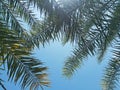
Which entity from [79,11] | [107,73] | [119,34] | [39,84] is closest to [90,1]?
[79,11]

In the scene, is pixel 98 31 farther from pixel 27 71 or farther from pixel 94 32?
pixel 27 71

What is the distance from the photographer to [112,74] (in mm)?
13859

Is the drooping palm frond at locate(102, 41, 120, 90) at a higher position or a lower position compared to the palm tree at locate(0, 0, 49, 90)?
lower

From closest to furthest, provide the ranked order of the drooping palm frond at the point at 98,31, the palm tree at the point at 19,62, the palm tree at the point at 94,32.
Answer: the palm tree at the point at 19,62 < the palm tree at the point at 94,32 < the drooping palm frond at the point at 98,31

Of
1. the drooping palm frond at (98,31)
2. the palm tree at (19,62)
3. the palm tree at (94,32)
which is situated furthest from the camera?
the drooping palm frond at (98,31)

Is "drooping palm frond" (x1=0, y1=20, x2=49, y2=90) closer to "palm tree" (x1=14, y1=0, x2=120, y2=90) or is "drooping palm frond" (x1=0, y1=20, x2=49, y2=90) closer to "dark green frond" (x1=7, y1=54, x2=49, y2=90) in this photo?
"dark green frond" (x1=7, y1=54, x2=49, y2=90)

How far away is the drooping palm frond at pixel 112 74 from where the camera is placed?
13.6 meters

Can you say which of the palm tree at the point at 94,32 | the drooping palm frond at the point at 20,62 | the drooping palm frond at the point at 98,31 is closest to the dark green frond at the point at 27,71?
the drooping palm frond at the point at 20,62

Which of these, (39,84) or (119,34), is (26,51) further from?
(119,34)

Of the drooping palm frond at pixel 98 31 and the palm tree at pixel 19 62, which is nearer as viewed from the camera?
the palm tree at pixel 19 62

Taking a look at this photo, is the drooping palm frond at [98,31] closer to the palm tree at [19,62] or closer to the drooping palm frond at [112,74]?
the drooping palm frond at [112,74]

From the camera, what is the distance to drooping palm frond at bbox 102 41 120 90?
44.5 ft

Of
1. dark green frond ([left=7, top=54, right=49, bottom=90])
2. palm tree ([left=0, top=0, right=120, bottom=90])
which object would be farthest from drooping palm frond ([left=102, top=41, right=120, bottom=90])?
dark green frond ([left=7, top=54, right=49, bottom=90])

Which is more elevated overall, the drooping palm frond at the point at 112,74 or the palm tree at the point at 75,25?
the palm tree at the point at 75,25
